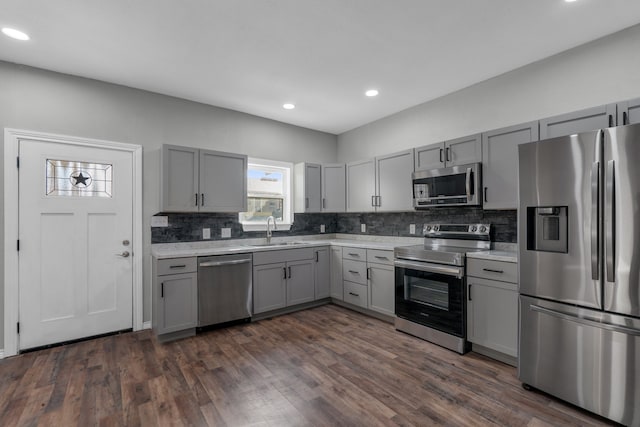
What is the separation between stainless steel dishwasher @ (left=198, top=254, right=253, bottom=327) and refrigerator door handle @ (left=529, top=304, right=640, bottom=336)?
281 centimetres

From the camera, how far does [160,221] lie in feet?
Answer: 11.4

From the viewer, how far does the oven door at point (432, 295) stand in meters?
2.77

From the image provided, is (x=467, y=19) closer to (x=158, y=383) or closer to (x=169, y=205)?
(x=169, y=205)

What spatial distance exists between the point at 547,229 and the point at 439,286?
1.11 m

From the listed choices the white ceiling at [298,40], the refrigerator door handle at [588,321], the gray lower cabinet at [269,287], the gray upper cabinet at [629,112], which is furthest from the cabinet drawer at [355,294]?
the gray upper cabinet at [629,112]

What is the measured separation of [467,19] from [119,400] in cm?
377

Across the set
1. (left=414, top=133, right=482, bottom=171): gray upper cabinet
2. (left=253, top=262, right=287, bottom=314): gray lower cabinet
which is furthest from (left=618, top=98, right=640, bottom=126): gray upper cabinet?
(left=253, top=262, right=287, bottom=314): gray lower cabinet

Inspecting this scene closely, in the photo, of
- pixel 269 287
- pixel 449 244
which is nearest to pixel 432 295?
pixel 449 244

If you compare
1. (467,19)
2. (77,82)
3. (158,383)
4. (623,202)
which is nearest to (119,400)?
(158,383)

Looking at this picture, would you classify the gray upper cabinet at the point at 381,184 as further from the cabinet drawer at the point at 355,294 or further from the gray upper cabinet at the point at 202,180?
the gray upper cabinet at the point at 202,180

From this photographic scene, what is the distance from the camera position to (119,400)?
2068 millimetres

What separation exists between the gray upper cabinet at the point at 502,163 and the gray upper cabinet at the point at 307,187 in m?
2.41

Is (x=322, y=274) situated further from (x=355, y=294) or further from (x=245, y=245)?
(x=245, y=245)

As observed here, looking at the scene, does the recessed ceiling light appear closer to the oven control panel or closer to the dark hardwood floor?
the dark hardwood floor
